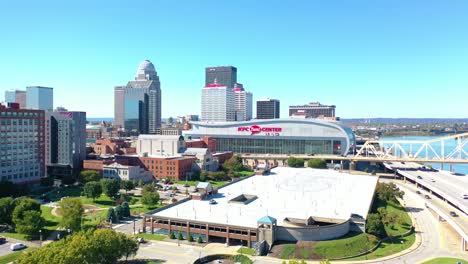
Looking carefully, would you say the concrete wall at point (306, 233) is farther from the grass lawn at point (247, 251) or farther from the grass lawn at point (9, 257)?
the grass lawn at point (9, 257)

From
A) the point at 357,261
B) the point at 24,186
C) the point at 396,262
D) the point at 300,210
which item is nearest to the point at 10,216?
the point at 24,186

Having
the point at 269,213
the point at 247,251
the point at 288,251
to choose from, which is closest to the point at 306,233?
the point at 288,251

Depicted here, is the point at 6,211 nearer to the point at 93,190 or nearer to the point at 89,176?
the point at 93,190

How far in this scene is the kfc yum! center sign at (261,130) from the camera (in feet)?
460

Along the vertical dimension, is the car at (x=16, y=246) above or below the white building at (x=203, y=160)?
below

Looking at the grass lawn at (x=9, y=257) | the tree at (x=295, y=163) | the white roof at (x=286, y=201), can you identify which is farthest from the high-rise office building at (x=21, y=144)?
the tree at (x=295, y=163)

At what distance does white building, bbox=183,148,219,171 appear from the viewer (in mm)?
106938

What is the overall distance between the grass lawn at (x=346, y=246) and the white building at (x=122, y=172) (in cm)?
5443

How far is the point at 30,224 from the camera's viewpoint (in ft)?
166

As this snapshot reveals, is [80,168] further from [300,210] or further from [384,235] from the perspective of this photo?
[384,235]

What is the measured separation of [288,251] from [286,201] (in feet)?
61.0

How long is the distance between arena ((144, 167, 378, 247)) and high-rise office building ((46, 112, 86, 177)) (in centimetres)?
4614

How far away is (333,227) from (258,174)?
145 feet

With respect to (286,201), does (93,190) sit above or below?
above
